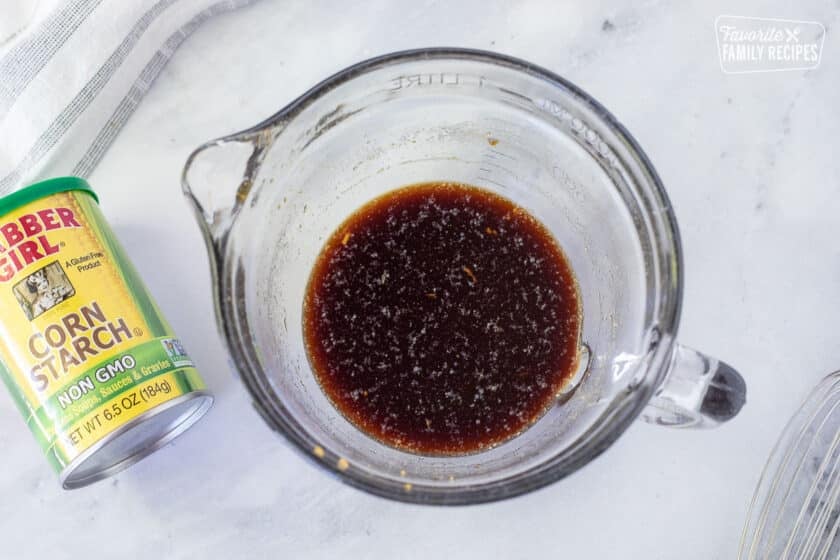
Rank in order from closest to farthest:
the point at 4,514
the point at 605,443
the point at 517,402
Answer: the point at 605,443 → the point at 517,402 → the point at 4,514

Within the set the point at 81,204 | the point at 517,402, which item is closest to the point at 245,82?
the point at 81,204

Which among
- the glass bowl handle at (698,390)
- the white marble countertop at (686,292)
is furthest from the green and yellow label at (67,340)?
the glass bowl handle at (698,390)

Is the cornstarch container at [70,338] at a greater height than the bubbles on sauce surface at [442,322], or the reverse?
the cornstarch container at [70,338]

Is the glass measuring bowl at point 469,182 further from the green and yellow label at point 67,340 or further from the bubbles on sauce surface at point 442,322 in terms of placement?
the green and yellow label at point 67,340

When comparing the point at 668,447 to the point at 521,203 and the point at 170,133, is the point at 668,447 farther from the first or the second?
the point at 170,133

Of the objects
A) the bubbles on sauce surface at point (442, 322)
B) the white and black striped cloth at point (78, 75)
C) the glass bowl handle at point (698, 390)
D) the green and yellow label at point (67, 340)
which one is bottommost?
the glass bowl handle at point (698, 390)

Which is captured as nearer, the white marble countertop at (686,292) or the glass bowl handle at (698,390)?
the glass bowl handle at (698,390)

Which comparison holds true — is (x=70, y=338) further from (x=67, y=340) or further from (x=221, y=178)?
(x=221, y=178)
